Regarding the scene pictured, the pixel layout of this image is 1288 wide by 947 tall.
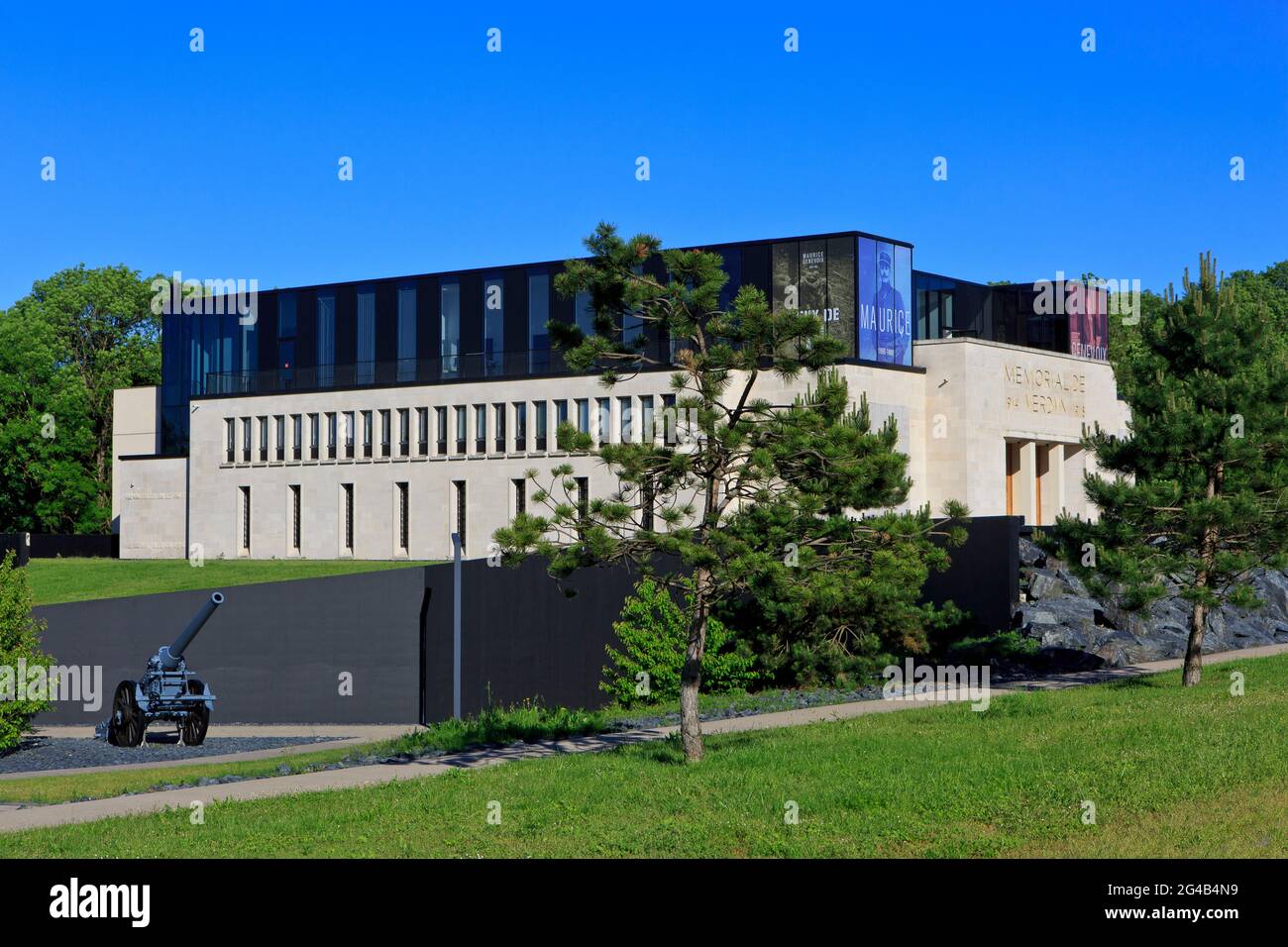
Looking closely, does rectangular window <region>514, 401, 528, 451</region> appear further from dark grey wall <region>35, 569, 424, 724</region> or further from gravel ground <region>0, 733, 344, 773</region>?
gravel ground <region>0, 733, 344, 773</region>

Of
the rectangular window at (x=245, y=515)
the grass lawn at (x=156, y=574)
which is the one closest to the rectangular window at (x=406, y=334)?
the grass lawn at (x=156, y=574)

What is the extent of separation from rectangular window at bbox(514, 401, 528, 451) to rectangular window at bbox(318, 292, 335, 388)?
9.41 metres

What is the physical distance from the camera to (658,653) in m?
26.3

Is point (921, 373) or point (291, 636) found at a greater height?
point (921, 373)

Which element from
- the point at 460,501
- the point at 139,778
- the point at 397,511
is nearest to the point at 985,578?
the point at 139,778

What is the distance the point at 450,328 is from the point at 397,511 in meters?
7.37

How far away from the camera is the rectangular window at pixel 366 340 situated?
5797 centimetres

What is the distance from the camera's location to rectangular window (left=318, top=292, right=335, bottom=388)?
193 feet

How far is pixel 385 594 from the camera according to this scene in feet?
87.5

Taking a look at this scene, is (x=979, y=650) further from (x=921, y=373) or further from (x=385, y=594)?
(x=921, y=373)
